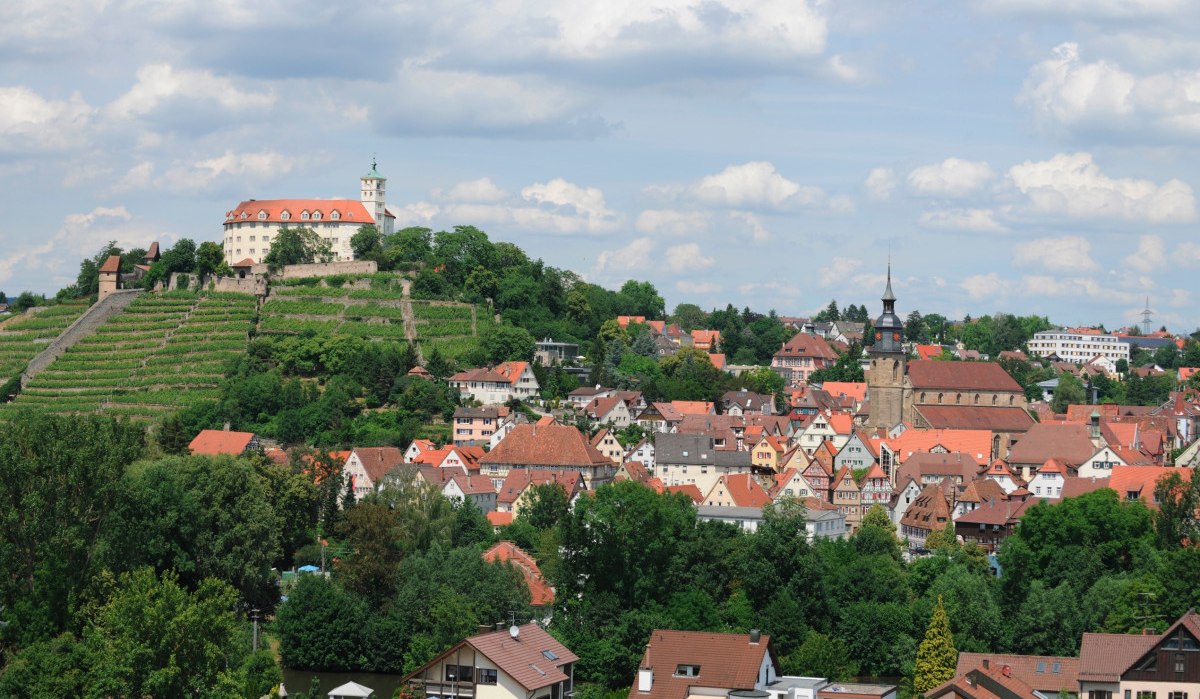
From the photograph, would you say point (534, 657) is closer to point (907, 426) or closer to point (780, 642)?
point (780, 642)

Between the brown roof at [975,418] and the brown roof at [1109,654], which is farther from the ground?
the brown roof at [975,418]

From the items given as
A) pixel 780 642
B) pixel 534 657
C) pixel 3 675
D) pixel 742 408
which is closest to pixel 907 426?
pixel 742 408

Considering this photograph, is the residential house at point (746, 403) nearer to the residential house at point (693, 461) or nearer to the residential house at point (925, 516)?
the residential house at point (693, 461)

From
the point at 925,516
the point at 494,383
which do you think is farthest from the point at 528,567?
the point at 494,383

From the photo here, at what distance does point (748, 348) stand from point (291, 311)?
51.6 metres

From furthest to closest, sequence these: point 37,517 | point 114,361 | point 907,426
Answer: point 114,361 < point 907,426 < point 37,517

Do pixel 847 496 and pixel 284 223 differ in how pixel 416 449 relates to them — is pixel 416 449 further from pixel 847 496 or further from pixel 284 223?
pixel 284 223

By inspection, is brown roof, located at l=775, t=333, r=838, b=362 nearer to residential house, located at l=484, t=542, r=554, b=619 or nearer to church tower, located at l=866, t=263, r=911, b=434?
Answer: church tower, located at l=866, t=263, r=911, b=434

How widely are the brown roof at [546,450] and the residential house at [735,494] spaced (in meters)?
10.0

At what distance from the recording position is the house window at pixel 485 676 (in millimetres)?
46719

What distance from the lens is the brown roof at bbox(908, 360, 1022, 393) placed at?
11569cm

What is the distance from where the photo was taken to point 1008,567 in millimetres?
66562

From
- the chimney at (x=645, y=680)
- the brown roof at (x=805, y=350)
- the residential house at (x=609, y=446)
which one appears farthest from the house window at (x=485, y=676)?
the brown roof at (x=805, y=350)

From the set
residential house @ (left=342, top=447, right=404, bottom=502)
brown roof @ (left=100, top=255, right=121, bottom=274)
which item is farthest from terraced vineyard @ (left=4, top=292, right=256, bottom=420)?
residential house @ (left=342, top=447, right=404, bottom=502)
